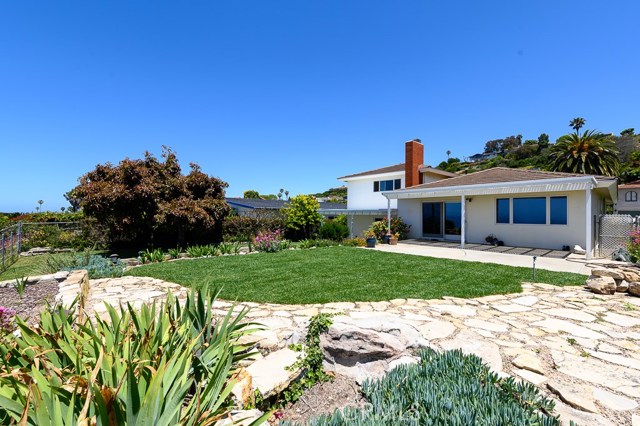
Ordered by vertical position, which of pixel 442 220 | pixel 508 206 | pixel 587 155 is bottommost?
pixel 442 220

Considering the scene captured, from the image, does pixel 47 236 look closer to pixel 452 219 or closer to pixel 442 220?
pixel 442 220

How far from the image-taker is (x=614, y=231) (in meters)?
11.6

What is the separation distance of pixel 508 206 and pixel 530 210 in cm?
95

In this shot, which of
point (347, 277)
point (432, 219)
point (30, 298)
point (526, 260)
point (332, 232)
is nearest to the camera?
point (30, 298)

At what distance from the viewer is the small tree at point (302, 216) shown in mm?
17281

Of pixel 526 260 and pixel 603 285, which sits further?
pixel 526 260

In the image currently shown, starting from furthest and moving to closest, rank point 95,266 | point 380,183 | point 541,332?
point 380,183 < point 95,266 < point 541,332

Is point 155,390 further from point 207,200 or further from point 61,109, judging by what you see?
point 61,109

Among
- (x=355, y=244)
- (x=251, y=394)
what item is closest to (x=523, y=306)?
(x=251, y=394)

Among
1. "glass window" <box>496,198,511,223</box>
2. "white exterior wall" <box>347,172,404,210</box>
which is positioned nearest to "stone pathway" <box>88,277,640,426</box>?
"glass window" <box>496,198,511,223</box>

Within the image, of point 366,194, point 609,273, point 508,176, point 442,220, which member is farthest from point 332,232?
point 609,273

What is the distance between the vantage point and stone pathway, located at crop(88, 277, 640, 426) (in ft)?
8.54

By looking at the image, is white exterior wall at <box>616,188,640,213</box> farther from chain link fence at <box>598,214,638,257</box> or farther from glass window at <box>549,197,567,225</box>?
chain link fence at <box>598,214,638,257</box>

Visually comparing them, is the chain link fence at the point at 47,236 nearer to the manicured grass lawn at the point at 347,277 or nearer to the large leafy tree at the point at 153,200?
the large leafy tree at the point at 153,200
